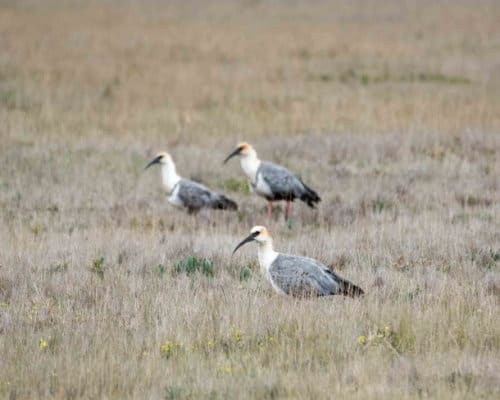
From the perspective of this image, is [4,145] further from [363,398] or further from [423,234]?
[363,398]

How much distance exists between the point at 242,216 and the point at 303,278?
483 cm

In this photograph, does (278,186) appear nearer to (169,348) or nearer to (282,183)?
(282,183)

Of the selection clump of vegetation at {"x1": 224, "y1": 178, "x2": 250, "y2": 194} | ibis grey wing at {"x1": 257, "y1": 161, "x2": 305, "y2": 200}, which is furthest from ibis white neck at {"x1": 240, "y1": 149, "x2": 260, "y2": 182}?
clump of vegetation at {"x1": 224, "y1": 178, "x2": 250, "y2": 194}

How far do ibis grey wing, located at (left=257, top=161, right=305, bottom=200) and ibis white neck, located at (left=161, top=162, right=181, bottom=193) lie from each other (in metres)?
1.58

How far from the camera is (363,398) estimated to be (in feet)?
18.2

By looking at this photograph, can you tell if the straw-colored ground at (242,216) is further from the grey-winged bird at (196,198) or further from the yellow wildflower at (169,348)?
the grey-winged bird at (196,198)

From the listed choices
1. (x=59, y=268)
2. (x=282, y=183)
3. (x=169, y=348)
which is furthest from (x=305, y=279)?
(x=282, y=183)

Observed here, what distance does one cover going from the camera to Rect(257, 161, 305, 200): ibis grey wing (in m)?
12.5

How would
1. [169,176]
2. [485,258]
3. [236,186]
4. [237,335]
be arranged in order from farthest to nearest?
[236,186] → [169,176] → [485,258] → [237,335]

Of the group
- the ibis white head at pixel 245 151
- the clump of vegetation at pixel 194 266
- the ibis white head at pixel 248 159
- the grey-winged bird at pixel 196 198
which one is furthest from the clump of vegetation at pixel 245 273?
the ibis white head at pixel 245 151

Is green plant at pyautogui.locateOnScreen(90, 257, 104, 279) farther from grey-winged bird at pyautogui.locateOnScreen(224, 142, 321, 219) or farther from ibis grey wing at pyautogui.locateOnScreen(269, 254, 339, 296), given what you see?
grey-winged bird at pyautogui.locateOnScreen(224, 142, 321, 219)

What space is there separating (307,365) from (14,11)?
33897 millimetres

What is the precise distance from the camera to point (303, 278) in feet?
26.3

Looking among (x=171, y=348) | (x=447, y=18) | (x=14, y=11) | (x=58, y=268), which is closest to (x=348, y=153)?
(x=58, y=268)
